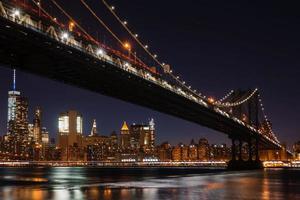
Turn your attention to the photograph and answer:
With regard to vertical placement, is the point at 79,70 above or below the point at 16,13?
below

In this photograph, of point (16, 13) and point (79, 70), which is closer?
point (16, 13)

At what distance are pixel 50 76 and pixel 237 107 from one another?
5366cm

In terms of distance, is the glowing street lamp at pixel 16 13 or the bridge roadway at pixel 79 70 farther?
the bridge roadway at pixel 79 70

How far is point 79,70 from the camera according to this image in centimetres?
4372

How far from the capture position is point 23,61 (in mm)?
39281

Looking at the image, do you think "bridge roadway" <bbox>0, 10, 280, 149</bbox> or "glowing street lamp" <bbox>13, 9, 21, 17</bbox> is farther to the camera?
"bridge roadway" <bbox>0, 10, 280, 149</bbox>

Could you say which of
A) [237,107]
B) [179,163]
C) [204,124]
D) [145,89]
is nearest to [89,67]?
[145,89]

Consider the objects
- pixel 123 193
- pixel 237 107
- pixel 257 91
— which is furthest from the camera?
pixel 257 91

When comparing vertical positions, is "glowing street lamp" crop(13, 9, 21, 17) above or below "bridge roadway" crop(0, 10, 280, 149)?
above

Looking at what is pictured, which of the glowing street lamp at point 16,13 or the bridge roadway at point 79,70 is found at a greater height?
the glowing street lamp at point 16,13

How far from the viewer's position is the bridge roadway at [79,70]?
116ft

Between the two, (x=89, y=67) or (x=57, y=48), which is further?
(x=89, y=67)

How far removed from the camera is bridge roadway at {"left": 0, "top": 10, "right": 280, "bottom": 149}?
3525 cm

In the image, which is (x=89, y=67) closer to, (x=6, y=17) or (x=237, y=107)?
(x=6, y=17)
